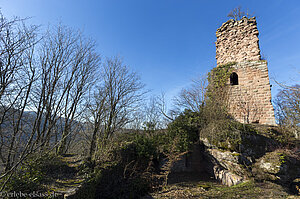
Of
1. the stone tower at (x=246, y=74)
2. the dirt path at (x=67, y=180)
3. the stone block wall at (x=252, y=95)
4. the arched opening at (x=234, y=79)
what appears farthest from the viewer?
the arched opening at (x=234, y=79)

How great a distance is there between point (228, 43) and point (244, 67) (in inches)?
99.0

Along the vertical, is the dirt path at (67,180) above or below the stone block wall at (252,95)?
below

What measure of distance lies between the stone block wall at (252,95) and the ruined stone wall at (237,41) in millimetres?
799

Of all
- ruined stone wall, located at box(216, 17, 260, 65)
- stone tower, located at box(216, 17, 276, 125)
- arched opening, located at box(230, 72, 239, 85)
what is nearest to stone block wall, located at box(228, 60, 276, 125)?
stone tower, located at box(216, 17, 276, 125)

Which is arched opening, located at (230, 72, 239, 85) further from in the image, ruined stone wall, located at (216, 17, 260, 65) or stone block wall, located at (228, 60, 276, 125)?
ruined stone wall, located at (216, 17, 260, 65)

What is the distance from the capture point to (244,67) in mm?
9422

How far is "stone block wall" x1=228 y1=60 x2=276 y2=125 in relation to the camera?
845 cm

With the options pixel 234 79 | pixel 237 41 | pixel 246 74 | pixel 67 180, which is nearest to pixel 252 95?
pixel 246 74

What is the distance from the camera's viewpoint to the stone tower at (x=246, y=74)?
8570mm

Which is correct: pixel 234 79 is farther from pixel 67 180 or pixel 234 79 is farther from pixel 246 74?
pixel 67 180

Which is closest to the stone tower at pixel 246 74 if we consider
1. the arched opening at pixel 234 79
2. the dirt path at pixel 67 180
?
the arched opening at pixel 234 79

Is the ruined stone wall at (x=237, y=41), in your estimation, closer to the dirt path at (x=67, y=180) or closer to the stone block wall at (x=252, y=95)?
the stone block wall at (x=252, y=95)

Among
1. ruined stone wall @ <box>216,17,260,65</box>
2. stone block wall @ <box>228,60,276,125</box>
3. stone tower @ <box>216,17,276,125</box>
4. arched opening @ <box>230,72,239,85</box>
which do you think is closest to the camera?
stone block wall @ <box>228,60,276,125</box>

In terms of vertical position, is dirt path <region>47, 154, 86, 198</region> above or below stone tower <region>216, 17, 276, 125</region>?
below
